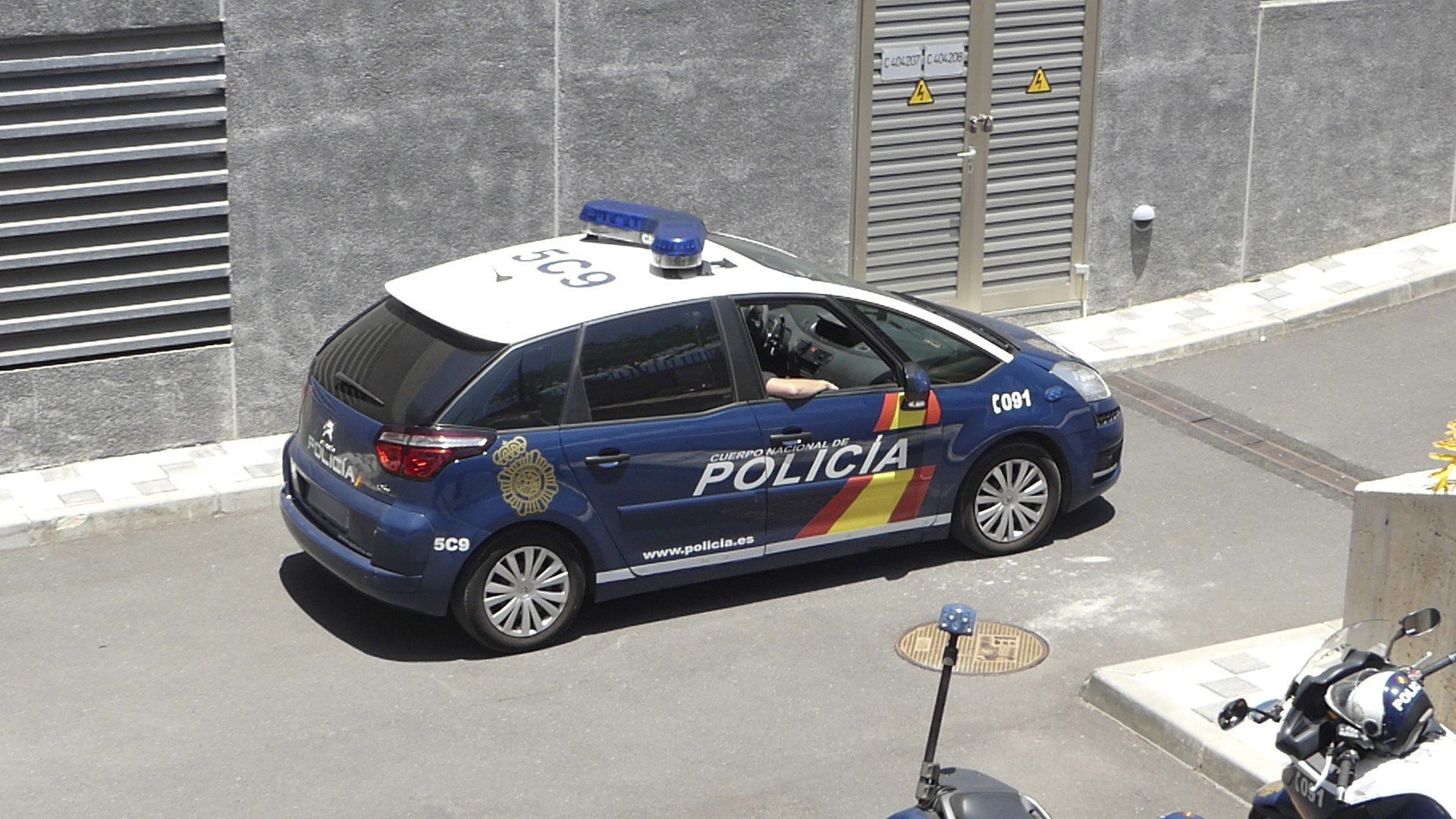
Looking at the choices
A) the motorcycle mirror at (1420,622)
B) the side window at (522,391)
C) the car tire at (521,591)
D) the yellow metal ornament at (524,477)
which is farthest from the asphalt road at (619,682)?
the motorcycle mirror at (1420,622)

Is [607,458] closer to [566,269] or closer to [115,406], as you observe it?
[566,269]

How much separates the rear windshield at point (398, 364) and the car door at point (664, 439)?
53 centimetres

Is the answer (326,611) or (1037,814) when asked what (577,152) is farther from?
(1037,814)

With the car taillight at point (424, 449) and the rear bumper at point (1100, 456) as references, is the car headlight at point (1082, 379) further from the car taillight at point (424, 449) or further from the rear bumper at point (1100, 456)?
the car taillight at point (424, 449)

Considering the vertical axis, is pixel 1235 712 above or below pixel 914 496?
above

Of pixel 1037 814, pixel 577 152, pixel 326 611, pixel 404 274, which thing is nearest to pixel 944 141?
pixel 577 152

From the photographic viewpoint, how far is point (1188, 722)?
25.1ft

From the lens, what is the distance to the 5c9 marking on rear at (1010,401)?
928cm

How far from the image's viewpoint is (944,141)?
12633 mm

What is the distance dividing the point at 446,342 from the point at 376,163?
291 cm

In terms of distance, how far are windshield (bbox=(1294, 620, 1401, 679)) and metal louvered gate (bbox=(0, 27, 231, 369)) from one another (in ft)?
23.7

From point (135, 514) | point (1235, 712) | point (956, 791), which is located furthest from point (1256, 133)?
point (956, 791)

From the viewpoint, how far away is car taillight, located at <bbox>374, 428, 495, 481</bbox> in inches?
317

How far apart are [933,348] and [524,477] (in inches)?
88.3
